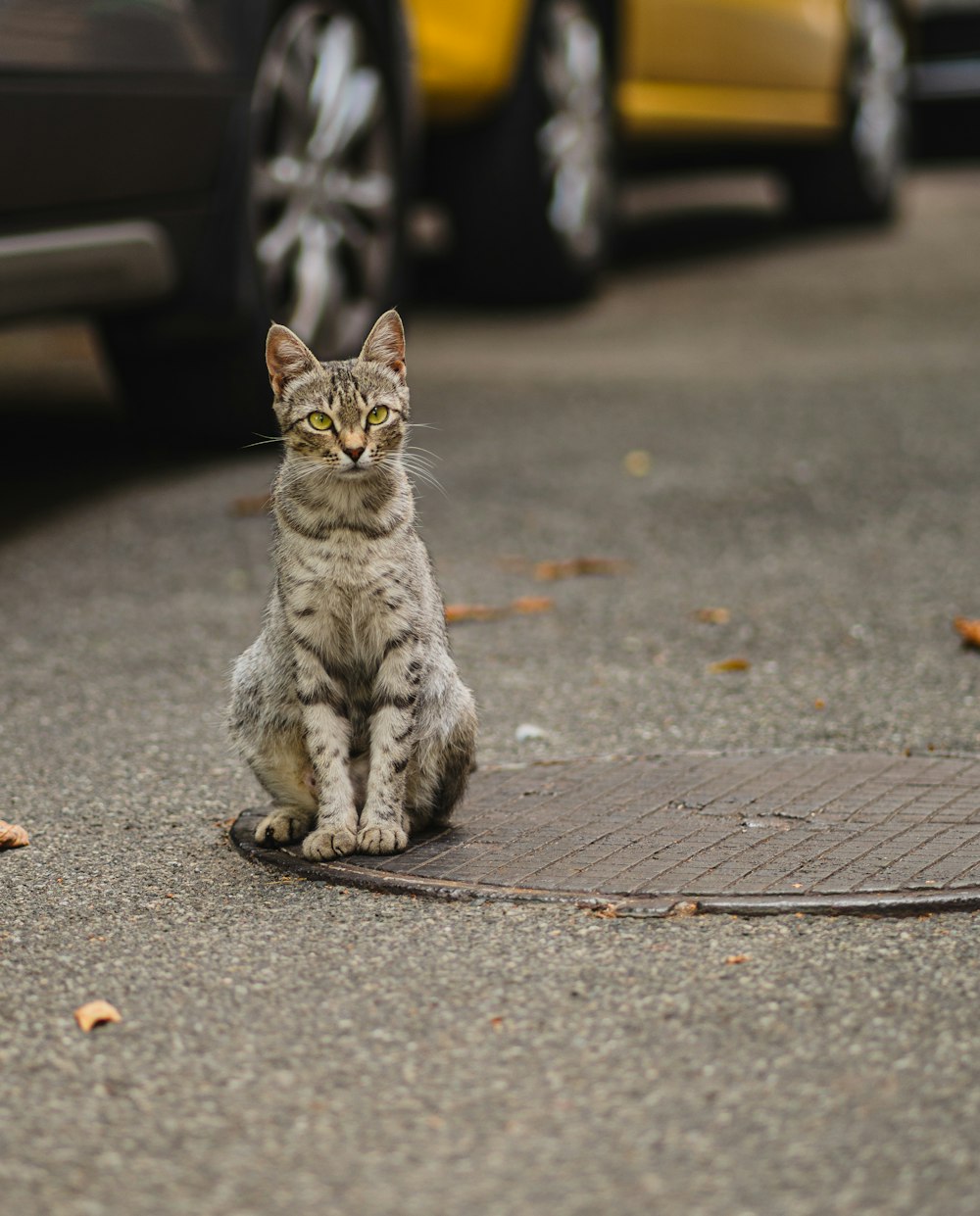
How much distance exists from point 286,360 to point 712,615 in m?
1.89

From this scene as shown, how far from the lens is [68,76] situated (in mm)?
5359

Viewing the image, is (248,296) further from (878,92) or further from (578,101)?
(878,92)

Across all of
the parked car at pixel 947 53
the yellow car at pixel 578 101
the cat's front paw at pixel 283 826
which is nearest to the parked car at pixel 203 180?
the yellow car at pixel 578 101

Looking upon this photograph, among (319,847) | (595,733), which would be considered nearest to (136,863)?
(319,847)

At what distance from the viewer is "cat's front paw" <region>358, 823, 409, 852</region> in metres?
3.46

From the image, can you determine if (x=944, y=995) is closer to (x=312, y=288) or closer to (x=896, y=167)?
(x=312, y=288)

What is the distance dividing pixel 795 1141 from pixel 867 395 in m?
5.99

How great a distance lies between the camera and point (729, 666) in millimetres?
4738

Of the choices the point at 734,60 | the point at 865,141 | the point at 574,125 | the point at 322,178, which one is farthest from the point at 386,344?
the point at 865,141

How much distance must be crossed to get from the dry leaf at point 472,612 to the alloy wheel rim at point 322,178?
1.60 meters

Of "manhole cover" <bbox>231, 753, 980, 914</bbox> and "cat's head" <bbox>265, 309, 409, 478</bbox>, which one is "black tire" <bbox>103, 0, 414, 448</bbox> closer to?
"cat's head" <bbox>265, 309, 409, 478</bbox>

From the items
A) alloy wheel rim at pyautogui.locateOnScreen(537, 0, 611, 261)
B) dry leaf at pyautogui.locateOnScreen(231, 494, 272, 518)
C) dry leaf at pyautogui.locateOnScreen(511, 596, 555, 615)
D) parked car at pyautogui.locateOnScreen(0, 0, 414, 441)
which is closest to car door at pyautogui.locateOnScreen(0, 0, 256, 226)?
parked car at pyautogui.locateOnScreen(0, 0, 414, 441)

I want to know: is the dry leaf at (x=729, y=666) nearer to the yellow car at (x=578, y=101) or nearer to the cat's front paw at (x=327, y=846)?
the cat's front paw at (x=327, y=846)

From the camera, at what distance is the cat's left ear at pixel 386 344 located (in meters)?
3.67
